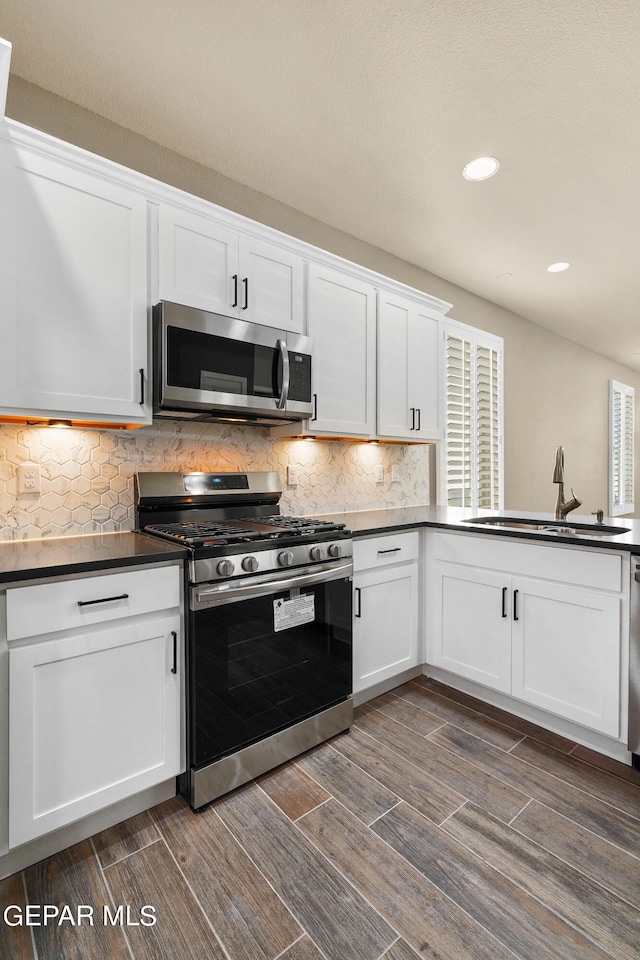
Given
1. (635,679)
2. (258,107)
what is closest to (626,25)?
(258,107)

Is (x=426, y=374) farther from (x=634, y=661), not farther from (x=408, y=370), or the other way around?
(x=634, y=661)

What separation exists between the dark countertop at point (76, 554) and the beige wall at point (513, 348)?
1.78 metres

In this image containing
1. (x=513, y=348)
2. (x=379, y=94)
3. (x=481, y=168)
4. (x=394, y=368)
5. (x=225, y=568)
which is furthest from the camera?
(x=513, y=348)

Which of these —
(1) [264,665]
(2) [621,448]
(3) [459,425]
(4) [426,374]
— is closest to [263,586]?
(1) [264,665]

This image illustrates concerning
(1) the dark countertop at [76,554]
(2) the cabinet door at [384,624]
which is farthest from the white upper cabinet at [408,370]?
(1) the dark countertop at [76,554]

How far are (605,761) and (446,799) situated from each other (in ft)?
2.53

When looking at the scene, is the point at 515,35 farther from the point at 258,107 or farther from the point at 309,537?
the point at 309,537

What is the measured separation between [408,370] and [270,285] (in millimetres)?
1117

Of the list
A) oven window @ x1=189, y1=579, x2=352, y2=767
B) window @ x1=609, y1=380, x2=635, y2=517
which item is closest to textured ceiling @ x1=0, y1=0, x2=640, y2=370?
oven window @ x1=189, y1=579, x2=352, y2=767

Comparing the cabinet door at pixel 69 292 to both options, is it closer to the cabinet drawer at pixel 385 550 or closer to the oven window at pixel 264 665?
the oven window at pixel 264 665

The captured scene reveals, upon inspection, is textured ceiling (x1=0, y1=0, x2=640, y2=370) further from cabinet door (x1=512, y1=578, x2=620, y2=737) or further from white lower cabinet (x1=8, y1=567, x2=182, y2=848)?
cabinet door (x1=512, y1=578, x2=620, y2=737)

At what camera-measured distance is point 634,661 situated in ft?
6.23

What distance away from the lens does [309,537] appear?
2.02 metres

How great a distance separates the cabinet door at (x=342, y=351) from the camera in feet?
8.46
